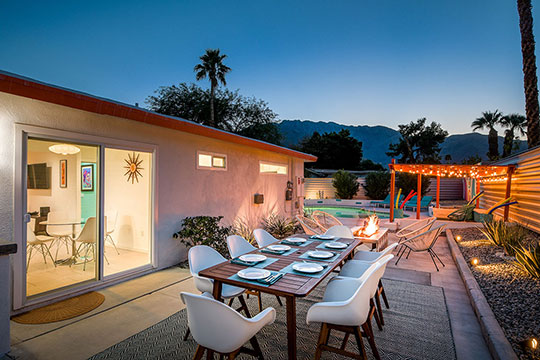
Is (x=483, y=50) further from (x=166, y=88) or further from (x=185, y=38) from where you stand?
(x=166, y=88)

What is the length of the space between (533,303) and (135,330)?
162 inches

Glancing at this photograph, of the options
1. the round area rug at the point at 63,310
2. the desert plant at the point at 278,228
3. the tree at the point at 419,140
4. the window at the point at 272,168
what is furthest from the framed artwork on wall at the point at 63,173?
the tree at the point at 419,140

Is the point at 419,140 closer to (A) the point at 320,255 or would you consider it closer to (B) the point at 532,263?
(B) the point at 532,263

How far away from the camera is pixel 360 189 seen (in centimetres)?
1811

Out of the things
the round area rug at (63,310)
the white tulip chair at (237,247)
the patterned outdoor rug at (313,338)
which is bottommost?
the patterned outdoor rug at (313,338)

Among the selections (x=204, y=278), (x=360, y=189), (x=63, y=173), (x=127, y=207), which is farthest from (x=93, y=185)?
(x=360, y=189)

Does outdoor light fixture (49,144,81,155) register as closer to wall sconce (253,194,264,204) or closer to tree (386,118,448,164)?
wall sconce (253,194,264,204)

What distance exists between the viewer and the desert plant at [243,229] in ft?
21.4

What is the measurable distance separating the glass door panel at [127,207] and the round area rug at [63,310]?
1238 mm

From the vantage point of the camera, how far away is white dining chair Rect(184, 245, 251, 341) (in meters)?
2.81

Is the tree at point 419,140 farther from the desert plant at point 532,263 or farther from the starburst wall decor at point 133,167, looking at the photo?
the starburst wall decor at point 133,167

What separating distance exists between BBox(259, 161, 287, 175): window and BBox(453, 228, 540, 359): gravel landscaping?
5091 mm

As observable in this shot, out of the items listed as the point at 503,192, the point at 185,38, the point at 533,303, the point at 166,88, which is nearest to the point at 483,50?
the point at 503,192

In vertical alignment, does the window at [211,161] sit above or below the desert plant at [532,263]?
above
